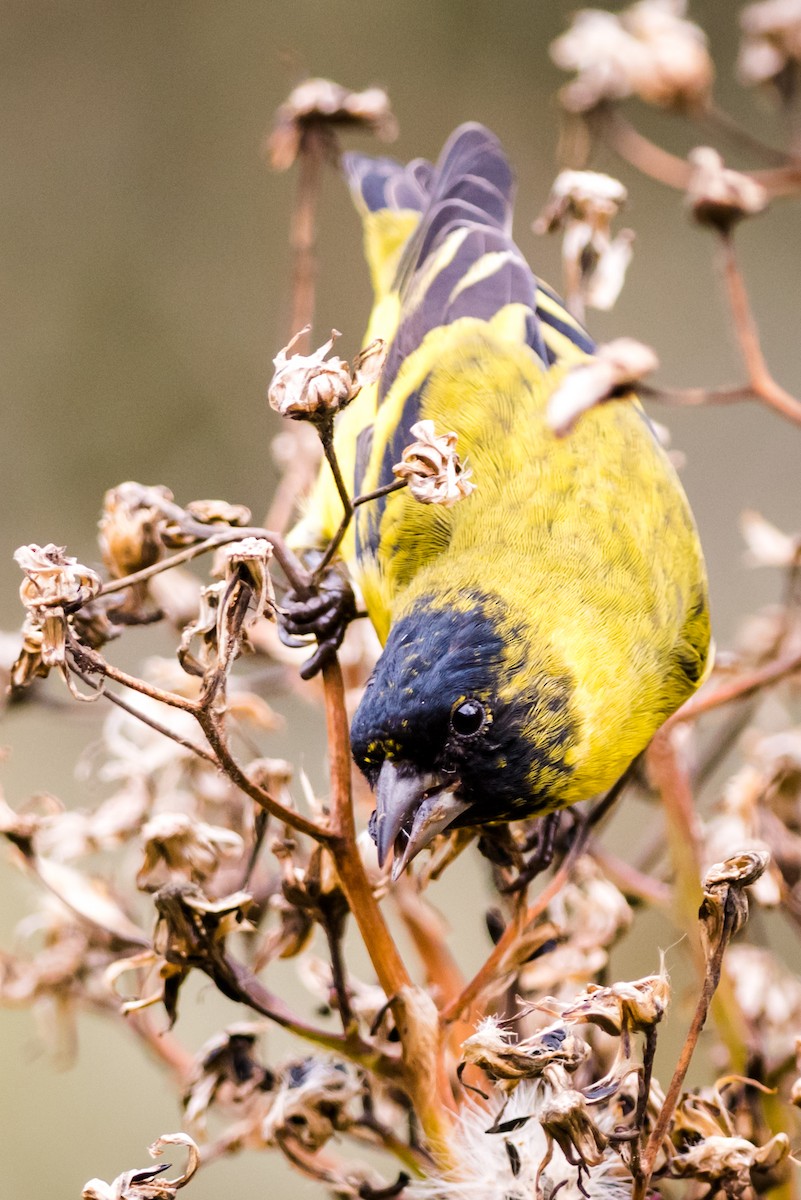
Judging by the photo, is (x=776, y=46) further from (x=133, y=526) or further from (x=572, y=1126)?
(x=572, y=1126)

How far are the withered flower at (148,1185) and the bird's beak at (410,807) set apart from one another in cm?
43

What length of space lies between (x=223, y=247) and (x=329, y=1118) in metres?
3.34

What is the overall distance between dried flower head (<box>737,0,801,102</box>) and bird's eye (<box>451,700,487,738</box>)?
94 centimetres

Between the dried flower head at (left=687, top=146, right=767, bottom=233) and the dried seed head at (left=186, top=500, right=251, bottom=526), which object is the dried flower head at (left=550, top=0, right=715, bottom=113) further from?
the dried seed head at (left=186, top=500, right=251, bottom=526)

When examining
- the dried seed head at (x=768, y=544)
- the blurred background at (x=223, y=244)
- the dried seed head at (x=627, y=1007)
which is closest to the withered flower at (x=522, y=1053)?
the dried seed head at (x=627, y=1007)

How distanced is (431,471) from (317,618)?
0.22m

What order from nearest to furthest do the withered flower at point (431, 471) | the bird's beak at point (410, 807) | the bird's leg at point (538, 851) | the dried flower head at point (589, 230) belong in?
the withered flower at point (431, 471)
the bird's leg at point (538, 851)
the bird's beak at point (410, 807)
the dried flower head at point (589, 230)

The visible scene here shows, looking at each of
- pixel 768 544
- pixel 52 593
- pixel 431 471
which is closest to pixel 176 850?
pixel 52 593

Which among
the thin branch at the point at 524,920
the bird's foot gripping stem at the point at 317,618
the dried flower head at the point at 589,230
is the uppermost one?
the dried flower head at the point at 589,230

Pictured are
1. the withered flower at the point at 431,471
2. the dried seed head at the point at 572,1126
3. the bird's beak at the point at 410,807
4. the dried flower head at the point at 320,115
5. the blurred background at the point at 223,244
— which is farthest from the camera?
the blurred background at the point at 223,244

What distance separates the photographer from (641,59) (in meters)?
1.89

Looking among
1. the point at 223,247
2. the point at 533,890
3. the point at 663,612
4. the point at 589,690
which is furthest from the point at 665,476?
the point at 223,247

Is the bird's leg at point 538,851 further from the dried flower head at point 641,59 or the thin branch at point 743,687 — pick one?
the dried flower head at point 641,59

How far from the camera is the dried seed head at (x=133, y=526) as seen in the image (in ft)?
4.52
